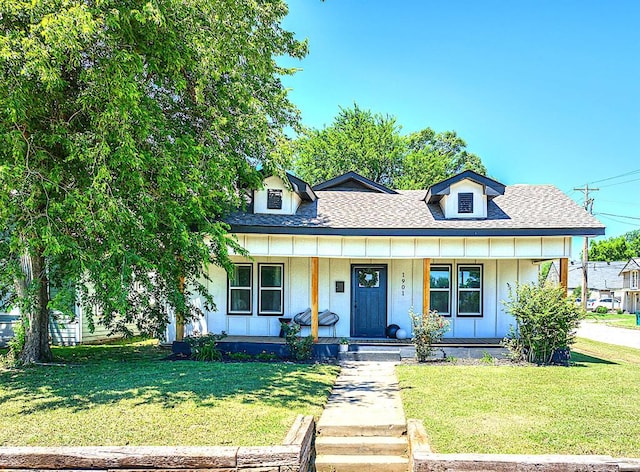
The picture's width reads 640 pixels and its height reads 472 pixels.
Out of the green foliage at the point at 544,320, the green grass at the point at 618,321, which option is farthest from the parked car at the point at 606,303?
Result: the green foliage at the point at 544,320

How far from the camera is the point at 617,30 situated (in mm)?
15922

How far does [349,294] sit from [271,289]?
222 cm

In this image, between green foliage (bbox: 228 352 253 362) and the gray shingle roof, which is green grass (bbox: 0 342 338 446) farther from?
the gray shingle roof

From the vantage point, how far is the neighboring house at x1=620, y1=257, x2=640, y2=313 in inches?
1770

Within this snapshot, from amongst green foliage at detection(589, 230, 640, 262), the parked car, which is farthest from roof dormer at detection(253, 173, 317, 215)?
green foliage at detection(589, 230, 640, 262)

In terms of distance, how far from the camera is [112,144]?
8.92 meters

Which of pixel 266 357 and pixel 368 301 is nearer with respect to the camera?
pixel 266 357

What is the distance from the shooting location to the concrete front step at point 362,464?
5531 mm

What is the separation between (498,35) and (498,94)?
7368 millimetres

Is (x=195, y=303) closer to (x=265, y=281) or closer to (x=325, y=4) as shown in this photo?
(x=265, y=281)

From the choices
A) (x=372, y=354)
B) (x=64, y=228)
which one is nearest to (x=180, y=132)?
(x=64, y=228)

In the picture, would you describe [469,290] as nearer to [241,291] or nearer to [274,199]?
[274,199]

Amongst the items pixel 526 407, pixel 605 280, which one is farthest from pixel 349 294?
pixel 605 280

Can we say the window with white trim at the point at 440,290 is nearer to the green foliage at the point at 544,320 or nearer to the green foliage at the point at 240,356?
the green foliage at the point at 544,320
